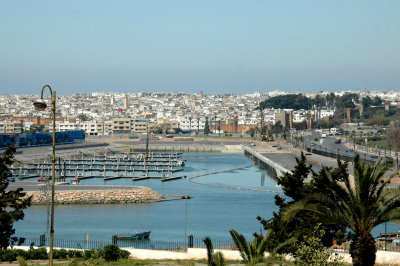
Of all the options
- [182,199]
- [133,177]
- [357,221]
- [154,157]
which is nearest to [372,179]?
[357,221]

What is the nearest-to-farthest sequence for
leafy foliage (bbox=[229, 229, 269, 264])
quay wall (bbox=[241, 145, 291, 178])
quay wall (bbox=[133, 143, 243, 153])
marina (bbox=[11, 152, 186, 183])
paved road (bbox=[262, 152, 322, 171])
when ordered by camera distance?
leafy foliage (bbox=[229, 229, 269, 264]), marina (bbox=[11, 152, 186, 183]), quay wall (bbox=[241, 145, 291, 178]), paved road (bbox=[262, 152, 322, 171]), quay wall (bbox=[133, 143, 243, 153])

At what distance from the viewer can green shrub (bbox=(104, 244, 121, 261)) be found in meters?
20.0

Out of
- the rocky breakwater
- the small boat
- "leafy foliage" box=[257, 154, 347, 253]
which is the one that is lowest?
the small boat

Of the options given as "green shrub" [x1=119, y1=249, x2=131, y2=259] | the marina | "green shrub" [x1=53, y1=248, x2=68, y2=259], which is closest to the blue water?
the marina

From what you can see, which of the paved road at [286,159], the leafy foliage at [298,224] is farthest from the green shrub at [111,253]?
the paved road at [286,159]

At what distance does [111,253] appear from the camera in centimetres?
2005

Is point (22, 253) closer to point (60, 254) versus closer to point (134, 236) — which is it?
point (60, 254)

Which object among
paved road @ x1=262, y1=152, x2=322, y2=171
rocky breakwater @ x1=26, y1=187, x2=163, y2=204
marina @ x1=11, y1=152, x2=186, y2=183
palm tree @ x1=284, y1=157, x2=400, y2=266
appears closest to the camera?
palm tree @ x1=284, y1=157, x2=400, y2=266

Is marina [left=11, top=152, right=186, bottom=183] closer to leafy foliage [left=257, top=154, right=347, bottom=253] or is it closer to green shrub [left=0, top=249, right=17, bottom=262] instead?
green shrub [left=0, top=249, right=17, bottom=262]

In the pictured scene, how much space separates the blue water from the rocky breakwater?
0.83 meters

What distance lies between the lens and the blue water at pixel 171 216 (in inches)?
1425

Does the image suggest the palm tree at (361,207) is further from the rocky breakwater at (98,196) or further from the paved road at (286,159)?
the paved road at (286,159)

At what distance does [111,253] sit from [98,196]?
27.2m

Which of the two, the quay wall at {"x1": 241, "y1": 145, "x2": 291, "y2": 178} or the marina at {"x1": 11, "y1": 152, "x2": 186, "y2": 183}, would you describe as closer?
the marina at {"x1": 11, "y1": 152, "x2": 186, "y2": 183}
